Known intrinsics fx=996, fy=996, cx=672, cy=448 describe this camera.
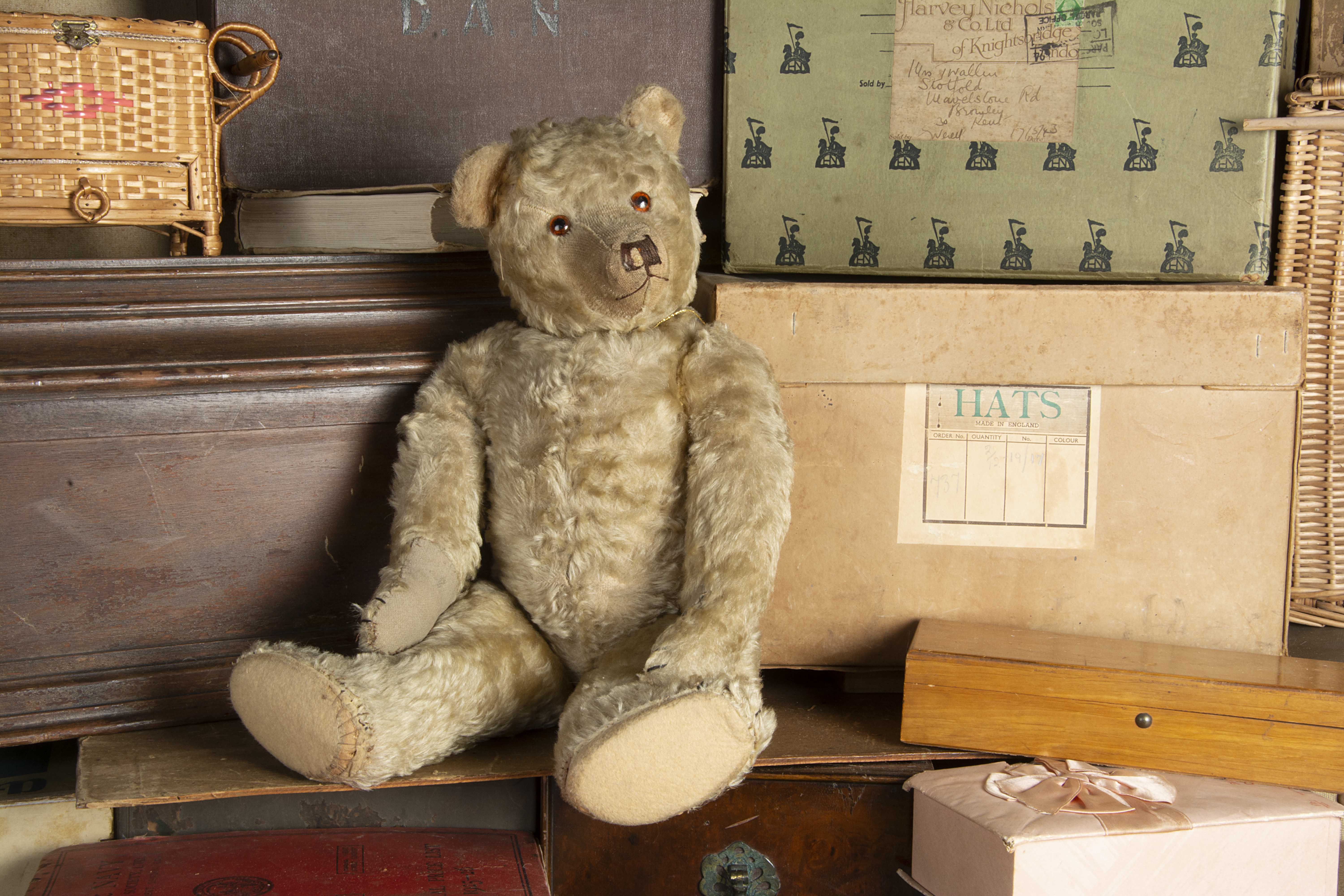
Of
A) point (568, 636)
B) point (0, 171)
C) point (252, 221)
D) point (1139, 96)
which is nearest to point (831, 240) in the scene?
point (1139, 96)

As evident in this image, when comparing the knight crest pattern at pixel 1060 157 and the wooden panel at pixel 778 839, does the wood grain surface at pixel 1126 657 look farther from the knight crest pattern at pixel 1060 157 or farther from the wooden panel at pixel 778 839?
the knight crest pattern at pixel 1060 157

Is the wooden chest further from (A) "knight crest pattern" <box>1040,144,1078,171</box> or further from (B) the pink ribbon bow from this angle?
(A) "knight crest pattern" <box>1040,144,1078,171</box>

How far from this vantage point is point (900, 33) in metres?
1.21

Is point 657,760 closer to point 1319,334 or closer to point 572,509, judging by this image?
point 572,509

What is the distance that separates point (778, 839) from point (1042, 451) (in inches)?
19.5

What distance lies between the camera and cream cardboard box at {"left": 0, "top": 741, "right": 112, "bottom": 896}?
107cm

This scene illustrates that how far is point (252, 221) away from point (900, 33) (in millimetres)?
838

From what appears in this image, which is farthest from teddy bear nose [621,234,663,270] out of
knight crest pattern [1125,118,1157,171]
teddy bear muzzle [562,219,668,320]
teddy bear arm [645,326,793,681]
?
knight crest pattern [1125,118,1157,171]

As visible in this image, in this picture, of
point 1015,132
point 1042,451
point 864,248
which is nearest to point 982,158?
point 1015,132

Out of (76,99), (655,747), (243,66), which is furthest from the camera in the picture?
(243,66)

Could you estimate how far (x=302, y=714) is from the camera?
0.83 metres

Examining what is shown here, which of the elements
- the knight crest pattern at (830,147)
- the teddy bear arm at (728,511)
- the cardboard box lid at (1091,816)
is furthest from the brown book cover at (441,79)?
the cardboard box lid at (1091,816)

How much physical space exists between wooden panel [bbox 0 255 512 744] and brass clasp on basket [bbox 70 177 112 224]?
52 millimetres

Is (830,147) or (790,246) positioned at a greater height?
(830,147)
